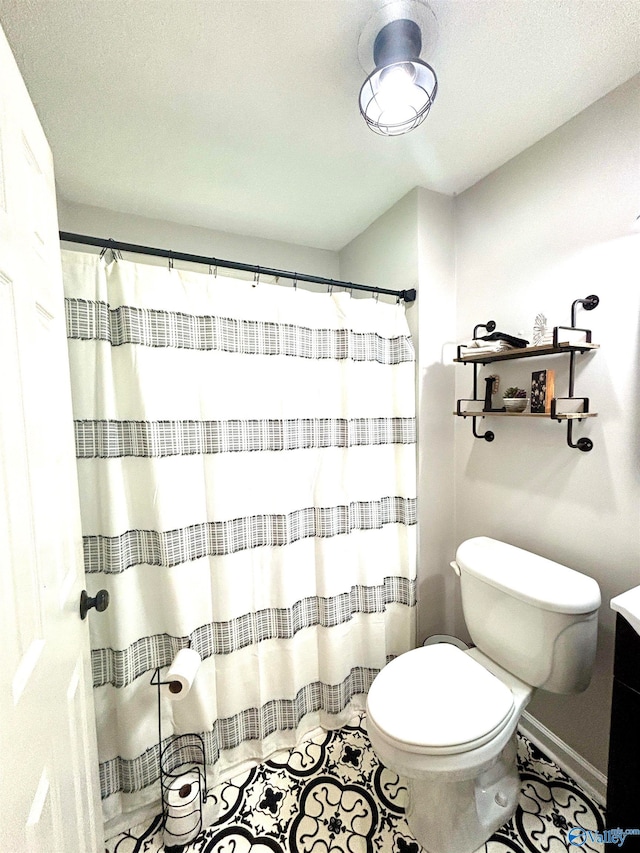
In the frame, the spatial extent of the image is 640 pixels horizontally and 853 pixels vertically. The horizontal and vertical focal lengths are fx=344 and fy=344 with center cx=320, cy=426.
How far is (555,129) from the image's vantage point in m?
1.28

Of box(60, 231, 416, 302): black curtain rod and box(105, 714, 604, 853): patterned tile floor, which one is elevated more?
box(60, 231, 416, 302): black curtain rod

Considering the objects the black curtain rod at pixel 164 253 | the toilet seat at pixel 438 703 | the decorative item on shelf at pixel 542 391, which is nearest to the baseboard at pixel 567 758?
the toilet seat at pixel 438 703

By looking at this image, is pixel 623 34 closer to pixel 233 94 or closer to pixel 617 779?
pixel 233 94

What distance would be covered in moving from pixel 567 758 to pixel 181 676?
1480 millimetres

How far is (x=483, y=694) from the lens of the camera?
3.59ft

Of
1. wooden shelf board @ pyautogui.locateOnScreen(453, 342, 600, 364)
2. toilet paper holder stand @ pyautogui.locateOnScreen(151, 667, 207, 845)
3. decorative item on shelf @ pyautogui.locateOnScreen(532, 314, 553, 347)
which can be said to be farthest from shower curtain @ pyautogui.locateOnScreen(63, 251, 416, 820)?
decorative item on shelf @ pyautogui.locateOnScreen(532, 314, 553, 347)

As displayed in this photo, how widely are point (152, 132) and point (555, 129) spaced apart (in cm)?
149

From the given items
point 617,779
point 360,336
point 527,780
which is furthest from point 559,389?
point 527,780

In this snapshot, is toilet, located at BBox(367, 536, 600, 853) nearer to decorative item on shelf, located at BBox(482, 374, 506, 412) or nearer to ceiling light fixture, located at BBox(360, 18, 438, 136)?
decorative item on shelf, located at BBox(482, 374, 506, 412)

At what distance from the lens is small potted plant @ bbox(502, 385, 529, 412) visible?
134 cm

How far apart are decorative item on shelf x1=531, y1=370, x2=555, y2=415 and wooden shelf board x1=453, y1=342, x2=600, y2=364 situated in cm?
8

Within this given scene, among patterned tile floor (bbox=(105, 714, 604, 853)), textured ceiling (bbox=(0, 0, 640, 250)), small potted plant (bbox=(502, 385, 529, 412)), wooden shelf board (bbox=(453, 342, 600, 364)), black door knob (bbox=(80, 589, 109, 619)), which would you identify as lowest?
patterned tile floor (bbox=(105, 714, 604, 853))

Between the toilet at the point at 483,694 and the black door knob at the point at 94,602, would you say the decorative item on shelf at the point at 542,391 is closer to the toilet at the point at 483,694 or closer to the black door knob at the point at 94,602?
the toilet at the point at 483,694

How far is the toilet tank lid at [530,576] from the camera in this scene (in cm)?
109
